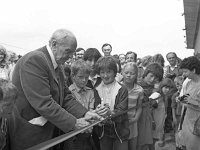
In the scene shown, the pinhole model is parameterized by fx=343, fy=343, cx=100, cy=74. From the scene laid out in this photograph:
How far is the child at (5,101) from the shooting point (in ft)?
8.96

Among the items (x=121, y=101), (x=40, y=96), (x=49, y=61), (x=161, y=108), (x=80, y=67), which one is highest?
(x=49, y=61)

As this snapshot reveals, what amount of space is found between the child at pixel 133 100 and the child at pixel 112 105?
354 mm

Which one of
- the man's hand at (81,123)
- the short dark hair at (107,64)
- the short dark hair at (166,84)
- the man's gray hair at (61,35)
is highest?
the man's gray hair at (61,35)

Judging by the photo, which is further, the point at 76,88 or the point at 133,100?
the point at 133,100

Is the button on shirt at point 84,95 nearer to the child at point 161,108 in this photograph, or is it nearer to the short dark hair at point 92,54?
the short dark hair at point 92,54

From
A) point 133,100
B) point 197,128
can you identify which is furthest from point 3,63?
point 197,128

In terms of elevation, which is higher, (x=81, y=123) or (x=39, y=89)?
(x=39, y=89)

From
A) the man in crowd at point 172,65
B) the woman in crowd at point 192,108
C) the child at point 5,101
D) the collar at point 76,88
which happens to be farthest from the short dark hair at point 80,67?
the man in crowd at point 172,65

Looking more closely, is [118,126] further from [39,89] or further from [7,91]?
[7,91]

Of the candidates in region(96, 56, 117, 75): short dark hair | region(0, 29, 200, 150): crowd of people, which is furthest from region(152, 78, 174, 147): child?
region(96, 56, 117, 75): short dark hair

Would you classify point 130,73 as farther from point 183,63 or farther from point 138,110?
point 183,63

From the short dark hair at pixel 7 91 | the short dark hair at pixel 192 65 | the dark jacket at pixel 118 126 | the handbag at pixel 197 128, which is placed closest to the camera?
the short dark hair at pixel 7 91

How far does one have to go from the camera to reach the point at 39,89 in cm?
313

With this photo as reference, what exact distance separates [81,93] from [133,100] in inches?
38.6
